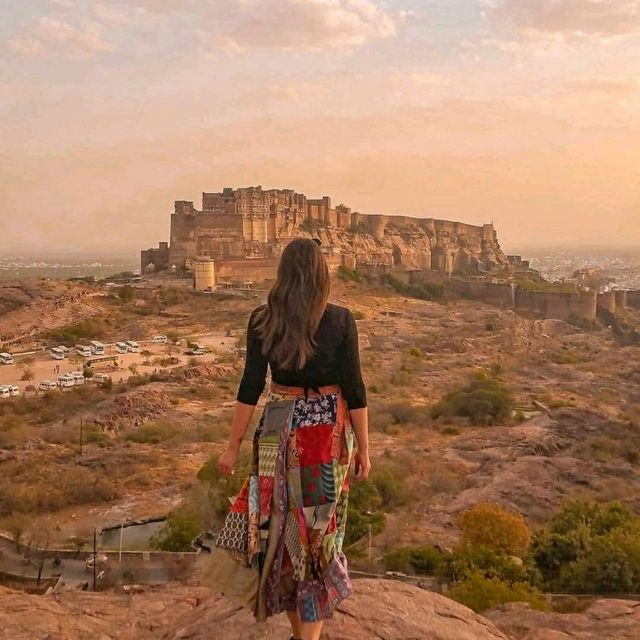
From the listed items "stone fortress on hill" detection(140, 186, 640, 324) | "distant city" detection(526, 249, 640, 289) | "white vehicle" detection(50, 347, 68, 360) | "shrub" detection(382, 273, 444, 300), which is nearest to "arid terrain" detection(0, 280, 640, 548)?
"white vehicle" detection(50, 347, 68, 360)

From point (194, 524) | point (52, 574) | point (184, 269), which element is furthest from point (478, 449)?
point (184, 269)

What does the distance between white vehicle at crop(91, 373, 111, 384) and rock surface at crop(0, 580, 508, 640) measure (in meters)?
14.4

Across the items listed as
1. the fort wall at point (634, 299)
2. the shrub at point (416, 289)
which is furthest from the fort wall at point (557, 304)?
the fort wall at point (634, 299)

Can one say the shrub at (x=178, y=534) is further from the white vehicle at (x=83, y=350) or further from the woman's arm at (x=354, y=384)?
the white vehicle at (x=83, y=350)

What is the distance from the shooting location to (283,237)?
4144 centimetres

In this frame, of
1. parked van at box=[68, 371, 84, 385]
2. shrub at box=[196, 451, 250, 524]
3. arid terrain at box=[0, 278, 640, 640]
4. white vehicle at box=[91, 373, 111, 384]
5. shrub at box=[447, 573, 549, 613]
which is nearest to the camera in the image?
shrub at box=[447, 573, 549, 613]

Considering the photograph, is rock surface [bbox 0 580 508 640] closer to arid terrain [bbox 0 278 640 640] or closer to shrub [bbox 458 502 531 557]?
arid terrain [bbox 0 278 640 640]

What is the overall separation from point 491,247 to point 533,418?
49578 millimetres

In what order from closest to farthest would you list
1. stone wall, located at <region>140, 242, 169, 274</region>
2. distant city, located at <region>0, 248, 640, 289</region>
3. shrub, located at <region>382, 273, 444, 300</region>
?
stone wall, located at <region>140, 242, 169, 274</region> → shrub, located at <region>382, 273, 444, 300</region> → distant city, located at <region>0, 248, 640, 289</region>

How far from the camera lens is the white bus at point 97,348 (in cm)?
2249

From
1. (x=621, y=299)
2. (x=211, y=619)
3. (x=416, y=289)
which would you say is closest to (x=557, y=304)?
(x=621, y=299)

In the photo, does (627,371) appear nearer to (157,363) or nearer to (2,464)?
(157,363)

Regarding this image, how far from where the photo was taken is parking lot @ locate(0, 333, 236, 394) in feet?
63.0

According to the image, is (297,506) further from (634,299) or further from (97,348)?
(634,299)
